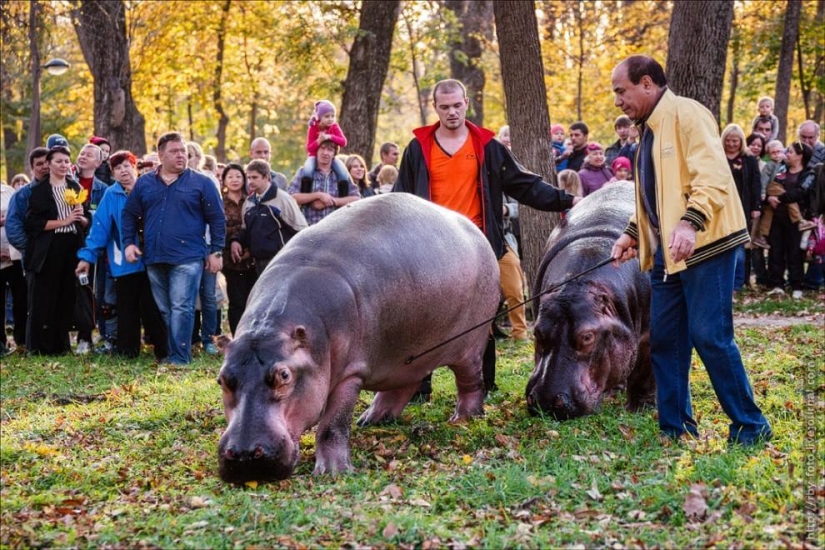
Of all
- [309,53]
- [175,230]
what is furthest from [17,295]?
[309,53]

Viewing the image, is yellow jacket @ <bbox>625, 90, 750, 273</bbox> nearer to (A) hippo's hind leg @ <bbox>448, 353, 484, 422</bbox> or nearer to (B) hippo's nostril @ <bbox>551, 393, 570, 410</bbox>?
(B) hippo's nostril @ <bbox>551, 393, 570, 410</bbox>

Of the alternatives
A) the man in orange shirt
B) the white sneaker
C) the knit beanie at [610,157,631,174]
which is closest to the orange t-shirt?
the man in orange shirt

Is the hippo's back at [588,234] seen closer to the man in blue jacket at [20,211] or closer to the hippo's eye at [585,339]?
the hippo's eye at [585,339]

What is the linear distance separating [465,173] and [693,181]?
284 cm

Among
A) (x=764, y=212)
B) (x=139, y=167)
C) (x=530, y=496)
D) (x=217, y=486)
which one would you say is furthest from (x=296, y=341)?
(x=764, y=212)

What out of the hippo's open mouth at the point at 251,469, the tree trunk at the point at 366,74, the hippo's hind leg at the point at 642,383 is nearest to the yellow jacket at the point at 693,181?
the hippo's hind leg at the point at 642,383

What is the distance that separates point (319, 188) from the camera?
1224cm

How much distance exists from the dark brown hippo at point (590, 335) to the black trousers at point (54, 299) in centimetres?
672

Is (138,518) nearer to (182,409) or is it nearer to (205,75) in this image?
(182,409)

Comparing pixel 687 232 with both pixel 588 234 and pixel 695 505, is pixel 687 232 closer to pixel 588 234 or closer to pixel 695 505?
pixel 695 505

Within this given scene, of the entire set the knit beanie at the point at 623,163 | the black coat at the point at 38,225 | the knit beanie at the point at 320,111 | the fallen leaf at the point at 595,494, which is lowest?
the fallen leaf at the point at 595,494

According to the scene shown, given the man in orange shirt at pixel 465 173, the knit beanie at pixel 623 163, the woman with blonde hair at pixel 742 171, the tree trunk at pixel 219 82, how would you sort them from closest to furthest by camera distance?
the man in orange shirt at pixel 465 173 → the knit beanie at pixel 623 163 → the woman with blonde hair at pixel 742 171 → the tree trunk at pixel 219 82

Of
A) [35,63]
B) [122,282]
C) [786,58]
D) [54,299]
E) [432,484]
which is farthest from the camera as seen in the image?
[786,58]

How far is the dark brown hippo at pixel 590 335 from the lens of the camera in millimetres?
7309
